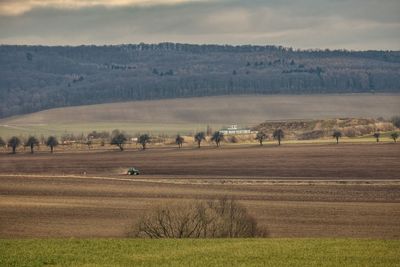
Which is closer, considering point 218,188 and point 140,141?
point 218,188

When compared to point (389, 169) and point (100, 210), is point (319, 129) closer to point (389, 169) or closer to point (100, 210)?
point (389, 169)

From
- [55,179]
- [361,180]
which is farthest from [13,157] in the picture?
[361,180]

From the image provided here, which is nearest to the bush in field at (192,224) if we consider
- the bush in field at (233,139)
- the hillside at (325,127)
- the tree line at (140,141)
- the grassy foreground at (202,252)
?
the grassy foreground at (202,252)

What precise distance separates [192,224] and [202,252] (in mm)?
9195

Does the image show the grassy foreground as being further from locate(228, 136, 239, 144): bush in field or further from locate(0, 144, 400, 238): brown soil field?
locate(228, 136, 239, 144): bush in field

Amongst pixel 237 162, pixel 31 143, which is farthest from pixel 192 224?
pixel 31 143

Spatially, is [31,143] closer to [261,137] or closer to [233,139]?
[233,139]

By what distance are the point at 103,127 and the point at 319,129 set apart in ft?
159

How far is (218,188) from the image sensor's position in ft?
245

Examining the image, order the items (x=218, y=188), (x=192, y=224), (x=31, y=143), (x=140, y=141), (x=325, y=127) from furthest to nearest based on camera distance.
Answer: (x=325, y=127) < (x=31, y=143) < (x=140, y=141) < (x=218, y=188) < (x=192, y=224)

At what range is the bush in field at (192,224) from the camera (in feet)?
137

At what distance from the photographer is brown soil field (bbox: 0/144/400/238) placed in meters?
50.9

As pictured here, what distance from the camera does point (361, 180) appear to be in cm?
8244

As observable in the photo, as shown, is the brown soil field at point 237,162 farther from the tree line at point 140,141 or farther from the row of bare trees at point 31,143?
the row of bare trees at point 31,143
